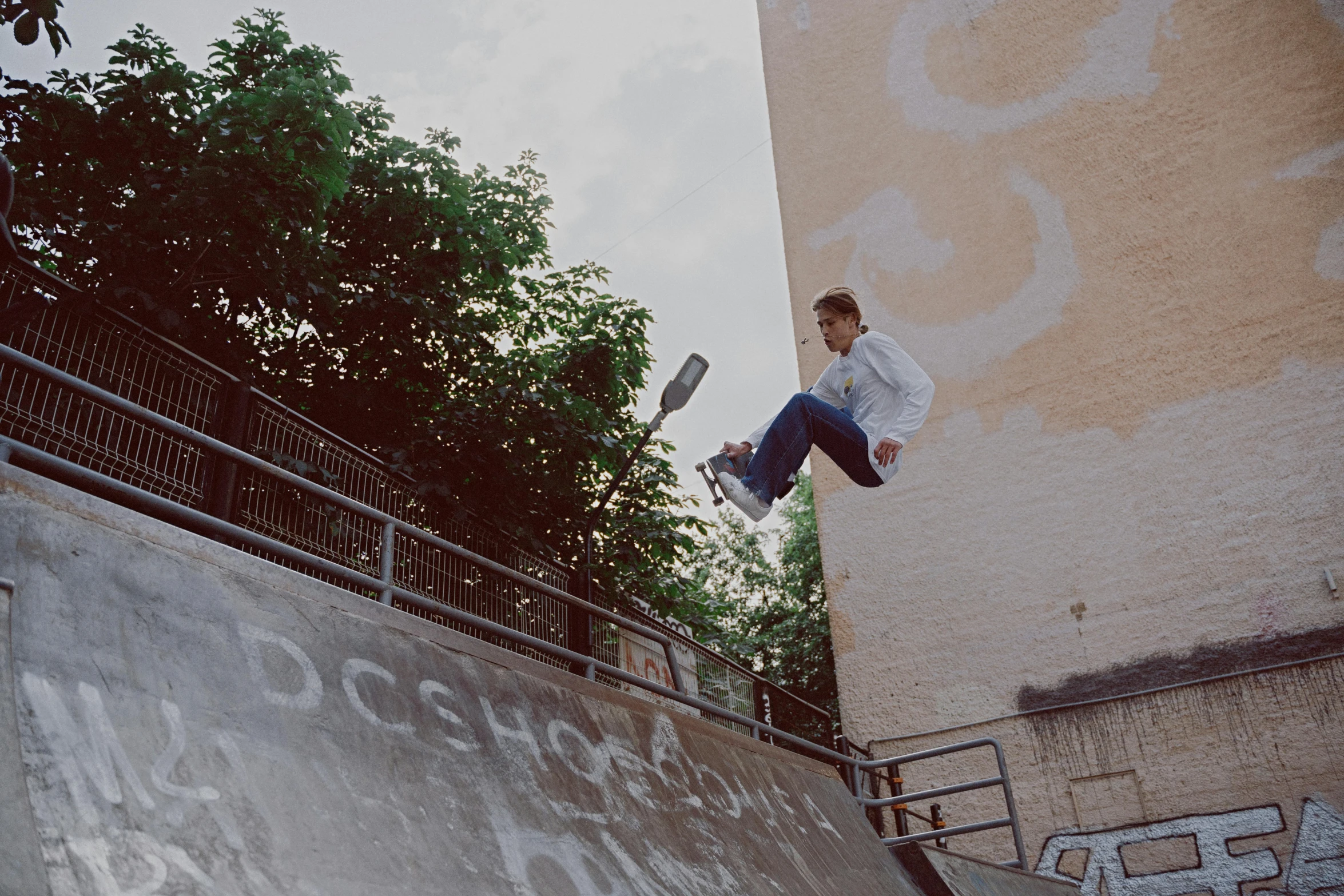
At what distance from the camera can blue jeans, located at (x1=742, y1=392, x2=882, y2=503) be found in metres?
5.71

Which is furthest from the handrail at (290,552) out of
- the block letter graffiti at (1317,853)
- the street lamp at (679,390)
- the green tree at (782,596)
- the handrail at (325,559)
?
the green tree at (782,596)

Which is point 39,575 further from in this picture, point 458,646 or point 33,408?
point 33,408

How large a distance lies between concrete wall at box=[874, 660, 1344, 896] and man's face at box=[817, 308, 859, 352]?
6.66 meters

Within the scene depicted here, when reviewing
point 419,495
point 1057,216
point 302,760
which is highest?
point 1057,216

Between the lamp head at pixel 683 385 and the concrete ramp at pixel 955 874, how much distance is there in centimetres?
341

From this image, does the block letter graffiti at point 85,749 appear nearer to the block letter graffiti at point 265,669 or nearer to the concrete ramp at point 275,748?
the concrete ramp at point 275,748

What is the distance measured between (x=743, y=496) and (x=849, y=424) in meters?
0.76

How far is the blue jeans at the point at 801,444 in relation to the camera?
5.71 meters

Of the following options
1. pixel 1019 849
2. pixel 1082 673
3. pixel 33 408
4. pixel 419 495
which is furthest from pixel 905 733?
pixel 33 408

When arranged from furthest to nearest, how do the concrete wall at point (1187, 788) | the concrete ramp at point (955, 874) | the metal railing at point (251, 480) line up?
the concrete wall at point (1187, 788)
the concrete ramp at point (955, 874)
the metal railing at point (251, 480)

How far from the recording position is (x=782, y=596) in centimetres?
2689

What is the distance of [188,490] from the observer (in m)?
5.47

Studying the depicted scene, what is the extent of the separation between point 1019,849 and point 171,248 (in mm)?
8208

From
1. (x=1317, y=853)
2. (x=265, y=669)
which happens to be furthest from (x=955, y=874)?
(x=265, y=669)
